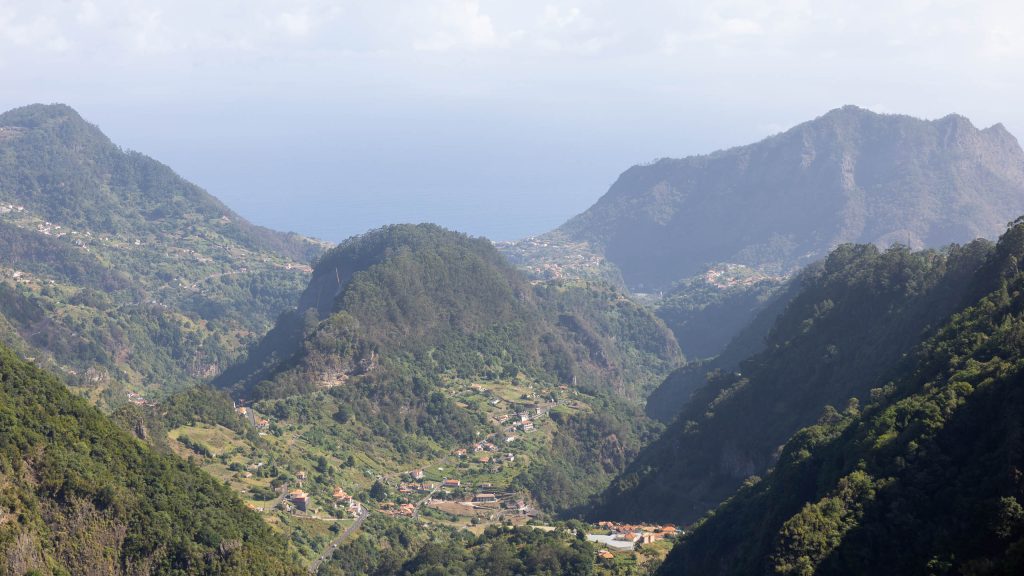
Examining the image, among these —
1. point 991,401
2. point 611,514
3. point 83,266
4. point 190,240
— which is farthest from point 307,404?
point 190,240

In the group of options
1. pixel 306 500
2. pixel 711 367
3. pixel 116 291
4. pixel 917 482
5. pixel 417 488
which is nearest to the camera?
pixel 917 482

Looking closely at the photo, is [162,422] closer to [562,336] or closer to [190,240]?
[562,336]

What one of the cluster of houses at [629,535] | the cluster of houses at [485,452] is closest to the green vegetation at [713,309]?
the cluster of houses at [485,452]

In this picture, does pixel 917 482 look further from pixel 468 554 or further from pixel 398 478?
pixel 398 478

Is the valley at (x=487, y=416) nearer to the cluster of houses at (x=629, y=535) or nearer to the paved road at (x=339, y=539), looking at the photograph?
the paved road at (x=339, y=539)

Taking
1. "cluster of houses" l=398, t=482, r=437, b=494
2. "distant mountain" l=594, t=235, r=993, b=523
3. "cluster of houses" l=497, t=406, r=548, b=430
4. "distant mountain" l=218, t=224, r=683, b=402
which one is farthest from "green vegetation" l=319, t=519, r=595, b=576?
"cluster of houses" l=497, t=406, r=548, b=430

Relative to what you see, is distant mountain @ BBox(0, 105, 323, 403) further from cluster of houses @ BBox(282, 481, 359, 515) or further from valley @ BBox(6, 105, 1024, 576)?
cluster of houses @ BBox(282, 481, 359, 515)

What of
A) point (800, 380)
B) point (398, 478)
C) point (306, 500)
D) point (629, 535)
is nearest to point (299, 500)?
point (306, 500)
